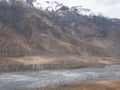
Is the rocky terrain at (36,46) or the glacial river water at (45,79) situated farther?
the rocky terrain at (36,46)

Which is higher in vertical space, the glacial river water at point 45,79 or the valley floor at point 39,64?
the glacial river water at point 45,79

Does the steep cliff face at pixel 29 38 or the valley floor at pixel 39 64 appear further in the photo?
the steep cliff face at pixel 29 38

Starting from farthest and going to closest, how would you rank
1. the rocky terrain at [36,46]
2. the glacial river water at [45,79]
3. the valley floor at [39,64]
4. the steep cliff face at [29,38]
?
the steep cliff face at [29,38] → the rocky terrain at [36,46] → the valley floor at [39,64] → the glacial river water at [45,79]

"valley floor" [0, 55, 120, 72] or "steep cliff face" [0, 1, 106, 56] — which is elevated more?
"steep cliff face" [0, 1, 106, 56]

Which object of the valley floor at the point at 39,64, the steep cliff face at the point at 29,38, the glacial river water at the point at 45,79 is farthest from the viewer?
the steep cliff face at the point at 29,38

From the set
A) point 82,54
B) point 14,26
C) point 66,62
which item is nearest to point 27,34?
point 14,26

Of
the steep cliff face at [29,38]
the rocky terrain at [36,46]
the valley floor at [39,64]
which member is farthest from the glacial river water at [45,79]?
the steep cliff face at [29,38]

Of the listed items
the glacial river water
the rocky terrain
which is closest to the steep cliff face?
the rocky terrain

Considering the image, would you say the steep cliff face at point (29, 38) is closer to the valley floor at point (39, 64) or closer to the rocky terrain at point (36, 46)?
the rocky terrain at point (36, 46)

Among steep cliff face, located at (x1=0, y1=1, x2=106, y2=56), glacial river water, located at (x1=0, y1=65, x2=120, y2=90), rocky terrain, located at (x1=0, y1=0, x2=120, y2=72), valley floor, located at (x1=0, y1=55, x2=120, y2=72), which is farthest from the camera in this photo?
steep cliff face, located at (x1=0, y1=1, x2=106, y2=56)

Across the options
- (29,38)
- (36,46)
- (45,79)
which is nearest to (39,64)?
(36,46)

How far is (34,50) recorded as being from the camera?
164 m

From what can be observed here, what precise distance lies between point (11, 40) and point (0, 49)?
11.8m

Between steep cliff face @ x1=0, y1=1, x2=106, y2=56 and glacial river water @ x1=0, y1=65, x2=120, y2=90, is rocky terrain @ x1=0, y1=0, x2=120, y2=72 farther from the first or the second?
glacial river water @ x1=0, y1=65, x2=120, y2=90
